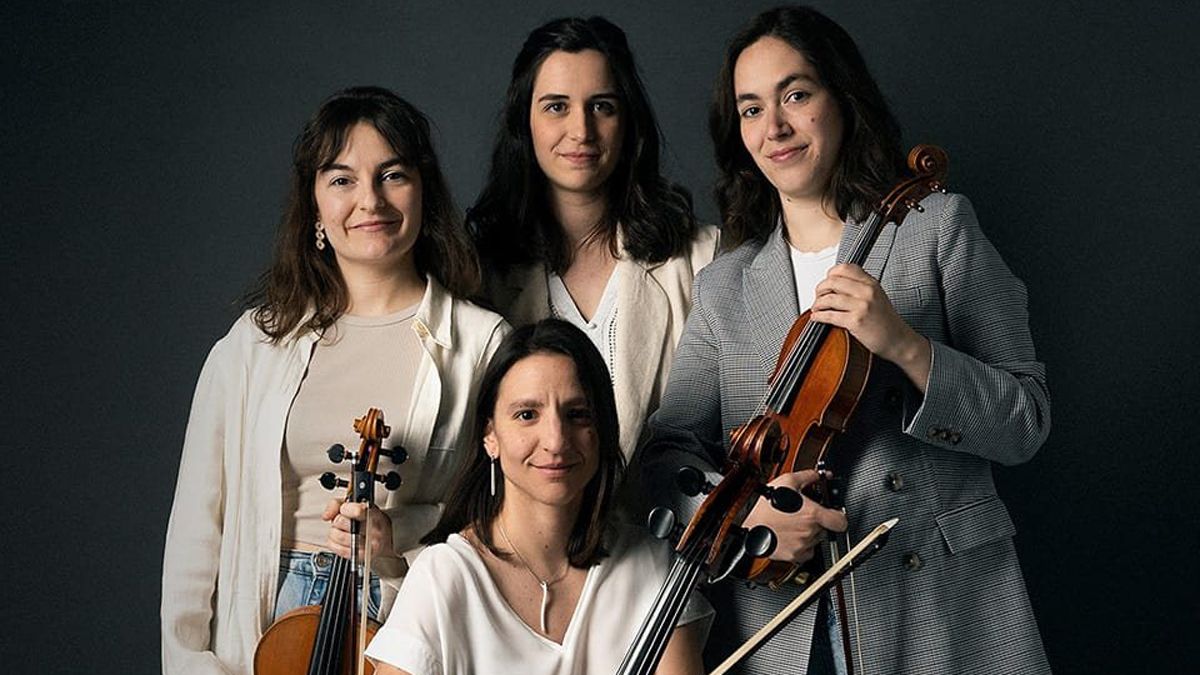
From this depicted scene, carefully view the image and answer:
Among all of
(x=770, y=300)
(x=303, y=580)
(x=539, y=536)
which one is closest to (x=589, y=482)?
(x=539, y=536)

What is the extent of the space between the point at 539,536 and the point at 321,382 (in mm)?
456

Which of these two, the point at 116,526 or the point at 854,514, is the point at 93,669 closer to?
the point at 116,526

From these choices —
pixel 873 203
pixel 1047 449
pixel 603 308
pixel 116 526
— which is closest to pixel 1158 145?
pixel 1047 449

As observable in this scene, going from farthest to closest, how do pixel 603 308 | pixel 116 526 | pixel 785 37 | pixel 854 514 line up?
pixel 116 526 → pixel 603 308 → pixel 785 37 → pixel 854 514

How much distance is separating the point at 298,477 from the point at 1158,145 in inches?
61.9

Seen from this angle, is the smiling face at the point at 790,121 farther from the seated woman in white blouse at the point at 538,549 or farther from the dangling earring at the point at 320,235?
the dangling earring at the point at 320,235

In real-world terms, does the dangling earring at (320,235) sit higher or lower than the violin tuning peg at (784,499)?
higher

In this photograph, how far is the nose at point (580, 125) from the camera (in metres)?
2.30

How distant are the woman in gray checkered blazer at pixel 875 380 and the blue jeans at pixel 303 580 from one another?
1.57ft

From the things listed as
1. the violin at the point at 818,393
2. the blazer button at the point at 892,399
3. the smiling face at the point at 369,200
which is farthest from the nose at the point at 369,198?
the blazer button at the point at 892,399

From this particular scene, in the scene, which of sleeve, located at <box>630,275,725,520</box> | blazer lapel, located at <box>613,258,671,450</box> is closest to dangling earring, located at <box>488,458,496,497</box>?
sleeve, located at <box>630,275,725,520</box>

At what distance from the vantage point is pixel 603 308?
236 centimetres

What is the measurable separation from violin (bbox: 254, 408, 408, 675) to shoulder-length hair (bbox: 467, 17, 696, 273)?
519 millimetres

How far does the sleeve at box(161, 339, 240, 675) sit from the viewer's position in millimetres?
2215
